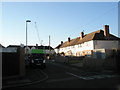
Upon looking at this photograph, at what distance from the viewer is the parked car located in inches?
903

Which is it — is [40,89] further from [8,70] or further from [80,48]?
[80,48]

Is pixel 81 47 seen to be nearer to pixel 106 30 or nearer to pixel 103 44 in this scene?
pixel 103 44

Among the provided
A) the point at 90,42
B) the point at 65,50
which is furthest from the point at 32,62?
the point at 65,50

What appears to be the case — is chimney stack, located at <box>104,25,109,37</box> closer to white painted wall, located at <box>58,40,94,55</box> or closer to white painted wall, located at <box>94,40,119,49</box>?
white painted wall, located at <box>94,40,119,49</box>

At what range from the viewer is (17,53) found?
13.8 metres

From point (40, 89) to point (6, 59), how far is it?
5059 mm

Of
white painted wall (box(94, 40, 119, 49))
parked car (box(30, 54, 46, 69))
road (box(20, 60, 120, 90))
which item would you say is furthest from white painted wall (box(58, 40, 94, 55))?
road (box(20, 60, 120, 90))

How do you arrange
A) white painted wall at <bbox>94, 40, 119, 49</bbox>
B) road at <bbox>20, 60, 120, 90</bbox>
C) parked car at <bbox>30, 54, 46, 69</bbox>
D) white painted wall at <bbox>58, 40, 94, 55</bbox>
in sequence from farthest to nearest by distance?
white painted wall at <bbox>58, 40, 94, 55</bbox>
white painted wall at <bbox>94, 40, 119, 49</bbox>
parked car at <bbox>30, 54, 46, 69</bbox>
road at <bbox>20, 60, 120, 90</bbox>

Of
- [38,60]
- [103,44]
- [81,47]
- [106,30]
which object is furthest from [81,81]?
[81,47]

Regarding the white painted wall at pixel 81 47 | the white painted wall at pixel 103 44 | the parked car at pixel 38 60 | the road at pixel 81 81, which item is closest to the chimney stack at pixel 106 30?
the white painted wall at pixel 103 44

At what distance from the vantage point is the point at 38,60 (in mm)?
23047

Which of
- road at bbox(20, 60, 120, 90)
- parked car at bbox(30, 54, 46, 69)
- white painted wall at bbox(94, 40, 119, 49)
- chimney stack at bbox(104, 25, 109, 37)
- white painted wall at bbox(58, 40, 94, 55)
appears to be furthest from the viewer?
white painted wall at bbox(58, 40, 94, 55)

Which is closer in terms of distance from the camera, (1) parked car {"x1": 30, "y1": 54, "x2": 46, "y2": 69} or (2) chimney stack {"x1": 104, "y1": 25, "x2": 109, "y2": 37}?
(1) parked car {"x1": 30, "y1": 54, "x2": 46, "y2": 69}

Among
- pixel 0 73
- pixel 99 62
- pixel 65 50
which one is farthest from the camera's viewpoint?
pixel 65 50
